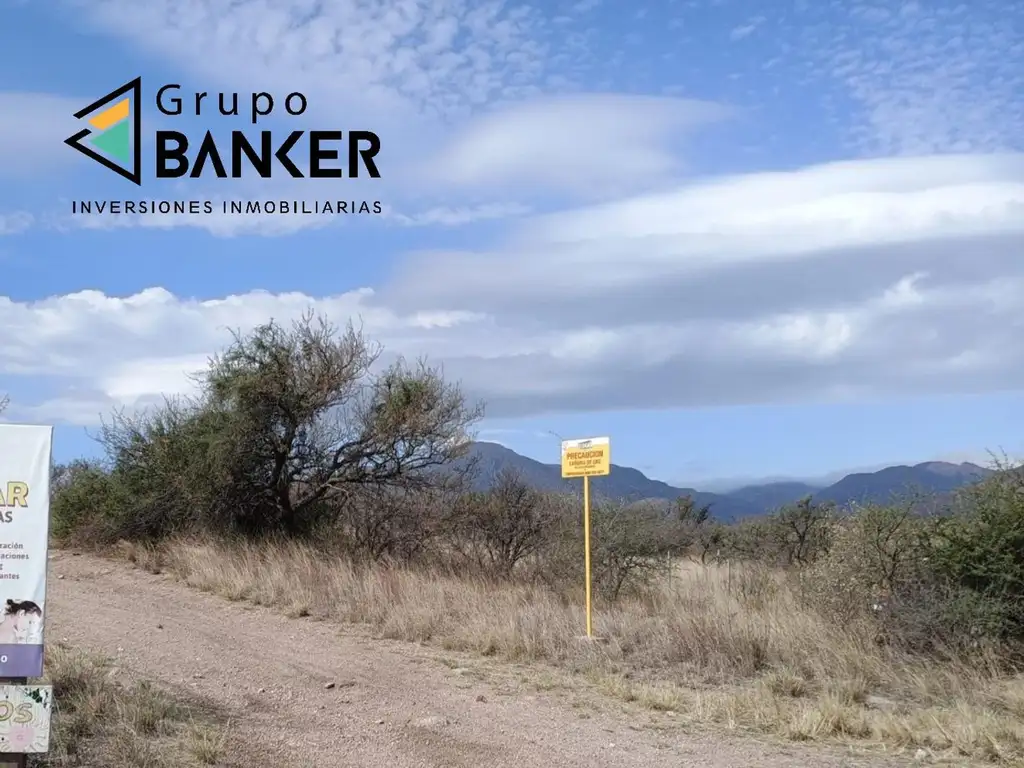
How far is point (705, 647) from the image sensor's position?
11492 mm

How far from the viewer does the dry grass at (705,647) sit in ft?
28.8

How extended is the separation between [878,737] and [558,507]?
10.9 m

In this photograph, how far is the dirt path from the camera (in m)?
7.76

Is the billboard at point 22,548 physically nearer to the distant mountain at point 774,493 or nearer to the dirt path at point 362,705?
the dirt path at point 362,705

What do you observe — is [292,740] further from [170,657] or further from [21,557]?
[170,657]

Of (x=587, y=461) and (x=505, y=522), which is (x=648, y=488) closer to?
(x=505, y=522)

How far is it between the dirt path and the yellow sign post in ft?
9.64

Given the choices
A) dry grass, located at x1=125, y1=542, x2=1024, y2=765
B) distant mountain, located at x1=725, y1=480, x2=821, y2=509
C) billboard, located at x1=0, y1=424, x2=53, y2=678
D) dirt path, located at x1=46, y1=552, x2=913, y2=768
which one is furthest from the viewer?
distant mountain, located at x1=725, y1=480, x2=821, y2=509

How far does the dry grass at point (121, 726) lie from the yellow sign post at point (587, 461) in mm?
6248

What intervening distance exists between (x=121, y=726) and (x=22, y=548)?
177 cm

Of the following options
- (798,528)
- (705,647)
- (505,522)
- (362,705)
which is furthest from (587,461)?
(798,528)

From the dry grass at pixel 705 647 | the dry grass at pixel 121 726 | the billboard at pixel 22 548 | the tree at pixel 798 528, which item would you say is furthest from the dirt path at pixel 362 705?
the tree at pixel 798 528

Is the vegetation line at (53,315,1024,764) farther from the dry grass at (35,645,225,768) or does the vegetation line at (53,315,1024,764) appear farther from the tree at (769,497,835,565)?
the dry grass at (35,645,225,768)

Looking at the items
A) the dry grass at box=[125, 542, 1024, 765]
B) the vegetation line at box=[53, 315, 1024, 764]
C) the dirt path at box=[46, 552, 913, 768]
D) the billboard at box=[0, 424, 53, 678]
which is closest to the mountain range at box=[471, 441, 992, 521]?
the vegetation line at box=[53, 315, 1024, 764]
